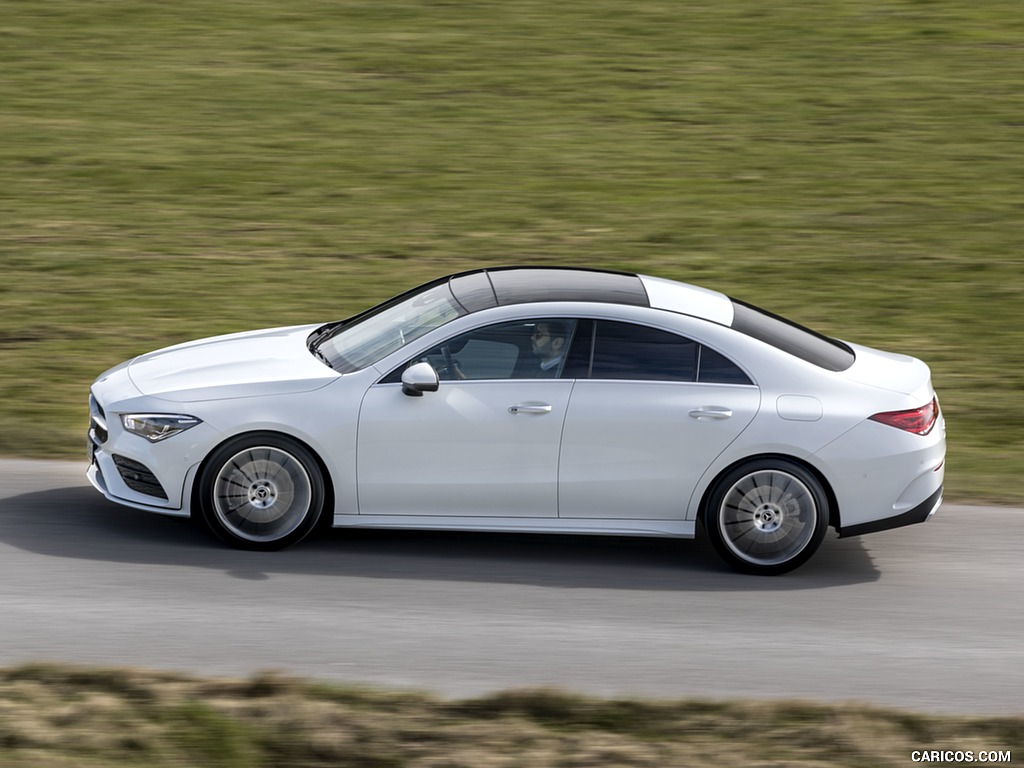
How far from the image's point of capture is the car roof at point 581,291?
795 centimetres

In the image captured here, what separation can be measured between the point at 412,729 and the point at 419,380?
2386 mm

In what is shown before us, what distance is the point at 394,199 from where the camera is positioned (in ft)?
53.2

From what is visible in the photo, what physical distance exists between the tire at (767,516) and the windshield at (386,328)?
1.84 metres

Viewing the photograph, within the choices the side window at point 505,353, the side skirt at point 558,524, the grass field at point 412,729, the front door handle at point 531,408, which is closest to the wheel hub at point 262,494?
the side skirt at point 558,524

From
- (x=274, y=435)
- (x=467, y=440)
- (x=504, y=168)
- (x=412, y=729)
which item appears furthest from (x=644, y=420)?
(x=504, y=168)

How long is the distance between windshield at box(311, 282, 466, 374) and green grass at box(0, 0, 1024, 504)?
8.10ft

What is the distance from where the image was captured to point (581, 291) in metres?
8.04

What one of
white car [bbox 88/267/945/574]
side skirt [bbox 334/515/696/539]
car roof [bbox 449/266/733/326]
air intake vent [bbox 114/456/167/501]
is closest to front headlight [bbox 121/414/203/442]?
white car [bbox 88/267/945/574]

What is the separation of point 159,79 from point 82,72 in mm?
1335

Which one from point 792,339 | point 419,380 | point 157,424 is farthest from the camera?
point 792,339

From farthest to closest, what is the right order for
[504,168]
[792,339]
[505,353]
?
[504,168], [792,339], [505,353]
